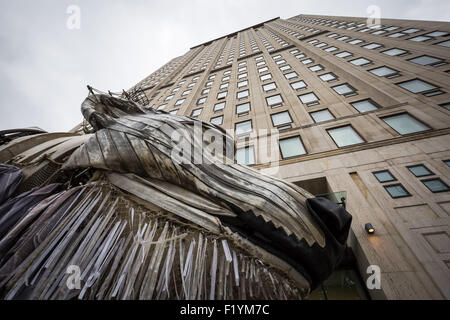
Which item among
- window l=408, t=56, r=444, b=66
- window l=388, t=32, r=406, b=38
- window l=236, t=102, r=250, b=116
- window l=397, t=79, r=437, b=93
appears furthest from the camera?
window l=388, t=32, r=406, b=38

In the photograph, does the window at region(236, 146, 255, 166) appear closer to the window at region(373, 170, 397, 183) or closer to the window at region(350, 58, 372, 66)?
the window at region(373, 170, 397, 183)

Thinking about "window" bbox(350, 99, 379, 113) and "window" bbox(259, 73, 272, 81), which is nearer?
"window" bbox(350, 99, 379, 113)

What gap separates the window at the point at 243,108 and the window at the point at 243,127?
1282 mm

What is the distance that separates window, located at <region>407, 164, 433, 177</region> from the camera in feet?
15.4

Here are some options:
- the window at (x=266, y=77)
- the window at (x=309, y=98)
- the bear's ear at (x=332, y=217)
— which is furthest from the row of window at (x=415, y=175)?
the window at (x=266, y=77)

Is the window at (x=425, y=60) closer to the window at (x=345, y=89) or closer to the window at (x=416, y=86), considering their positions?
the window at (x=416, y=86)

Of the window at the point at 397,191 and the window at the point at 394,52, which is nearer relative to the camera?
the window at the point at 397,191

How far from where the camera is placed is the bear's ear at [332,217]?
1.79 m

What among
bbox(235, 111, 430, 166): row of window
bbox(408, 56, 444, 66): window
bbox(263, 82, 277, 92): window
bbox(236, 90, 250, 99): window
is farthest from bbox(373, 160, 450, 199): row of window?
bbox(236, 90, 250, 99): window

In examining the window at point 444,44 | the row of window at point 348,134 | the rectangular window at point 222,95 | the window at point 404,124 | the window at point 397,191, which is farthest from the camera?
the rectangular window at point 222,95

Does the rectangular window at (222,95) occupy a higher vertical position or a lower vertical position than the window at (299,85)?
higher

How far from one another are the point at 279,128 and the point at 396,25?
21426 millimetres

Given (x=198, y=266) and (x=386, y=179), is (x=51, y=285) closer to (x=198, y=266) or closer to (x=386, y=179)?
(x=198, y=266)

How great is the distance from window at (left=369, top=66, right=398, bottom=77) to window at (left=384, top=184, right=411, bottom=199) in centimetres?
942
